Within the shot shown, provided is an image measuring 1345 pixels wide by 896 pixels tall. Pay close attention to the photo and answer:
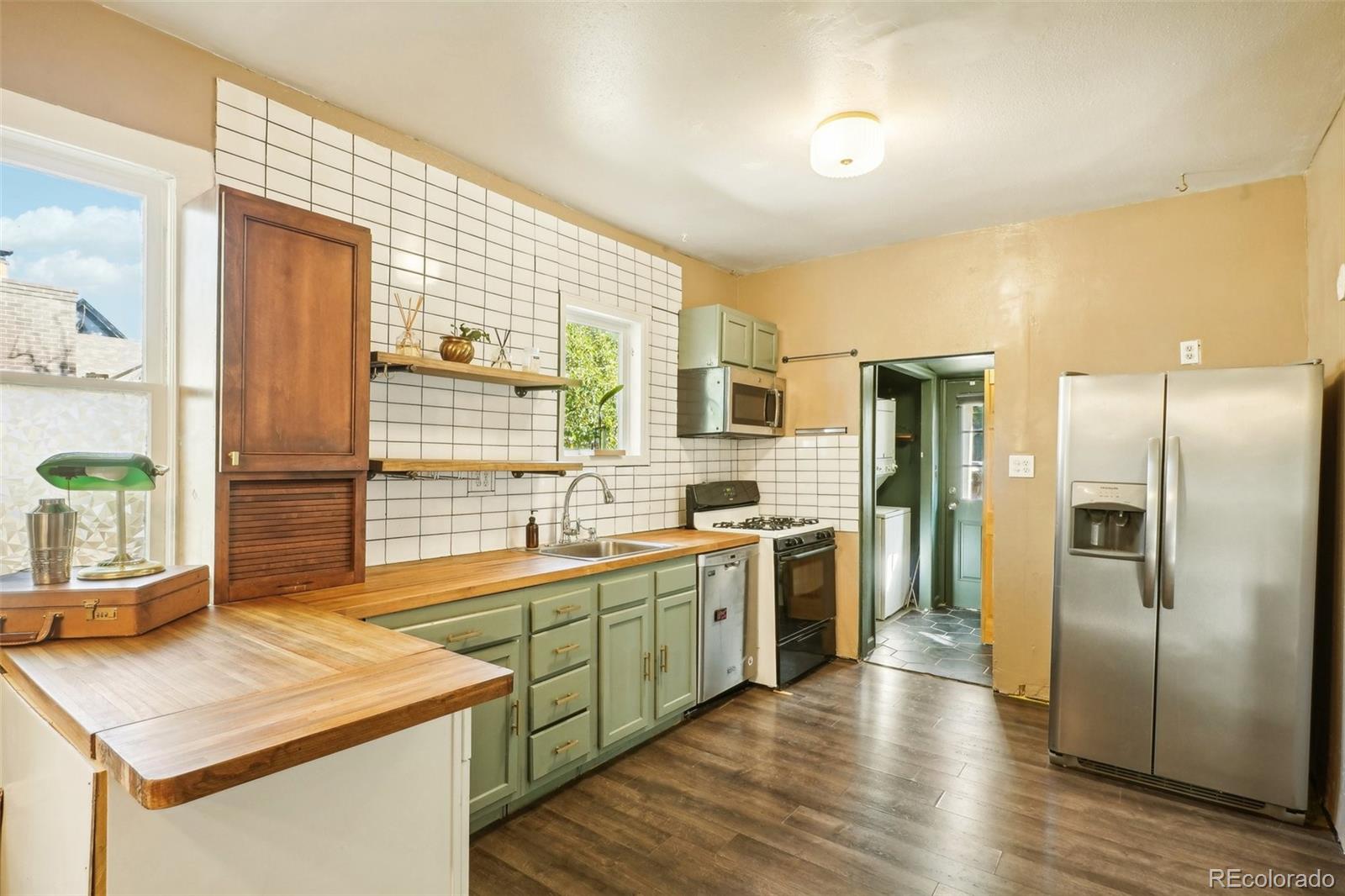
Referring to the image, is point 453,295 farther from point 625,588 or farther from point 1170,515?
point 1170,515

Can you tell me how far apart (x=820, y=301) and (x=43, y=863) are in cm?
435

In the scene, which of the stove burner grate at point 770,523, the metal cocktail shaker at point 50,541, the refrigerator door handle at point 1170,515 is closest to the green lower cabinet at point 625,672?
the stove burner grate at point 770,523

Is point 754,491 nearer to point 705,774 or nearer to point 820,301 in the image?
point 820,301

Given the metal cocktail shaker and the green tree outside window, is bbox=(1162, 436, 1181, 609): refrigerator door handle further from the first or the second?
the metal cocktail shaker

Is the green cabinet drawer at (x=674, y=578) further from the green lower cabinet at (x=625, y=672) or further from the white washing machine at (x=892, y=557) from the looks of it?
the white washing machine at (x=892, y=557)

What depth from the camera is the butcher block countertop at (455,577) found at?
2041 millimetres

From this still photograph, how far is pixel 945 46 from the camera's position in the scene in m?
2.12

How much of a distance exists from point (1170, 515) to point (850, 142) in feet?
6.50

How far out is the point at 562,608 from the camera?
258cm

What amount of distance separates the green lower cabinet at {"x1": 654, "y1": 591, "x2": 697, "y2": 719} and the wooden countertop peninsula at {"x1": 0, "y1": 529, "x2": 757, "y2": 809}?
4.96 ft

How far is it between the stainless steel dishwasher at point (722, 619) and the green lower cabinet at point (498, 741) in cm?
121

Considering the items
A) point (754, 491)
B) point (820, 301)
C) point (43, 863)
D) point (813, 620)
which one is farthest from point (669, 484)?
point (43, 863)

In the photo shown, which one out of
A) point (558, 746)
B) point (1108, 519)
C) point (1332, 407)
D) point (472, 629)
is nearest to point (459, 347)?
point (472, 629)

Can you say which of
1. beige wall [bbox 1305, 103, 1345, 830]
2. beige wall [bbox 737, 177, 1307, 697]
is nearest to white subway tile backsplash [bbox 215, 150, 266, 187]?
beige wall [bbox 737, 177, 1307, 697]
